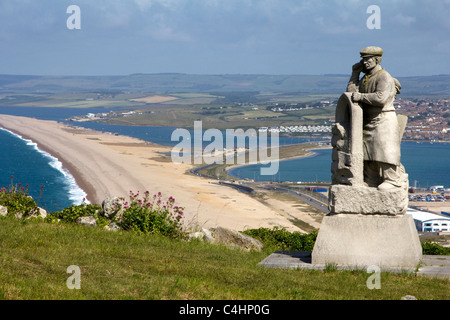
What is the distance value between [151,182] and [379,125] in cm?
4351

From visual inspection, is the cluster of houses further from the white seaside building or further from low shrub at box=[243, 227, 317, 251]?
low shrub at box=[243, 227, 317, 251]

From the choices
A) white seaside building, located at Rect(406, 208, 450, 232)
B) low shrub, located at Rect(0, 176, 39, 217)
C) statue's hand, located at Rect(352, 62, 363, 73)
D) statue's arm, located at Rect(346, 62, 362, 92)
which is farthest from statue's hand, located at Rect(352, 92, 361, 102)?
white seaside building, located at Rect(406, 208, 450, 232)

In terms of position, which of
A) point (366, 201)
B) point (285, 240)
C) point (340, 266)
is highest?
point (366, 201)

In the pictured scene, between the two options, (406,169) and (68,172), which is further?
(406,169)

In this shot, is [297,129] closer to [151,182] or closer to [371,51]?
[151,182]

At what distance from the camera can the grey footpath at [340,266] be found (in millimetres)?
8805

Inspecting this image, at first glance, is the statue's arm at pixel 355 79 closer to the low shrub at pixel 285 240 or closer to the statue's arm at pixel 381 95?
the statue's arm at pixel 381 95

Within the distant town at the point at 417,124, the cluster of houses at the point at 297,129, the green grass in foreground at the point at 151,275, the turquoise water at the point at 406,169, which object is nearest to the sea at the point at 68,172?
the turquoise water at the point at 406,169

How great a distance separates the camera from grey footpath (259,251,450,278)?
8805 mm

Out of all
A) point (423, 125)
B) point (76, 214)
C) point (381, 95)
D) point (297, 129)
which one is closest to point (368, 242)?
point (381, 95)

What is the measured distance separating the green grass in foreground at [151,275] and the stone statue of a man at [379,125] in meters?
1.70

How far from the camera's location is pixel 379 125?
376 inches

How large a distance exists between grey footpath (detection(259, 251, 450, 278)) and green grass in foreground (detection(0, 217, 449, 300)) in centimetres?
25

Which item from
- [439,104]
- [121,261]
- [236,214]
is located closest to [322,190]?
[236,214]
